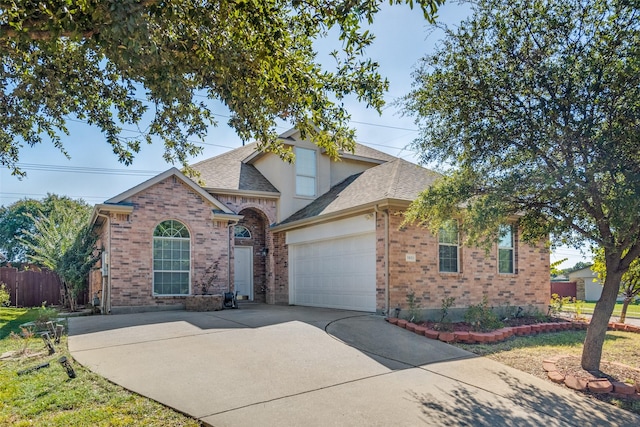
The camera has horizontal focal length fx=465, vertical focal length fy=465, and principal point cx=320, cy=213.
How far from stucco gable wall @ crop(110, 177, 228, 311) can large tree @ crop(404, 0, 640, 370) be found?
29.6 ft

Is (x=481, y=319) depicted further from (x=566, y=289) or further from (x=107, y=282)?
(x=566, y=289)

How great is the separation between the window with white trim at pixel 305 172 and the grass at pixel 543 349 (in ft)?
32.6

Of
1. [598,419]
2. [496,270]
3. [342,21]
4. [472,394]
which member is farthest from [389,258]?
[342,21]

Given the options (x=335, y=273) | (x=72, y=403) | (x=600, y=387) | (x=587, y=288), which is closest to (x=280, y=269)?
(x=335, y=273)

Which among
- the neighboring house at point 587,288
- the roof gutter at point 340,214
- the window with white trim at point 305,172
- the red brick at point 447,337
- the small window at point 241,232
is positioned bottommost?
the neighboring house at point 587,288

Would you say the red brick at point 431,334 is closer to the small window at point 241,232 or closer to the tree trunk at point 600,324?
the tree trunk at point 600,324

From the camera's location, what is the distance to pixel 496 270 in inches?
577

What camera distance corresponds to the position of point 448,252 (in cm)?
1374

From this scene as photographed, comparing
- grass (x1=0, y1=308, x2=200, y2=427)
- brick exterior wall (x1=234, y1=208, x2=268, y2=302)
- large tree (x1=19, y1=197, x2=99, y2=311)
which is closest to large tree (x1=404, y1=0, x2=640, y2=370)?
grass (x1=0, y1=308, x2=200, y2=427)

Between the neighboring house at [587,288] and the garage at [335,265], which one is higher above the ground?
the garage at [335,265]

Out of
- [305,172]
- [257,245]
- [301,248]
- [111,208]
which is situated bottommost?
[301,248]

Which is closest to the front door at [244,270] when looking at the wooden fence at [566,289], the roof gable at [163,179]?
the roof gable at [163,179]

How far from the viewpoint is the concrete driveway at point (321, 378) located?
563cm

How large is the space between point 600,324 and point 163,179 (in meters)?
12.6
